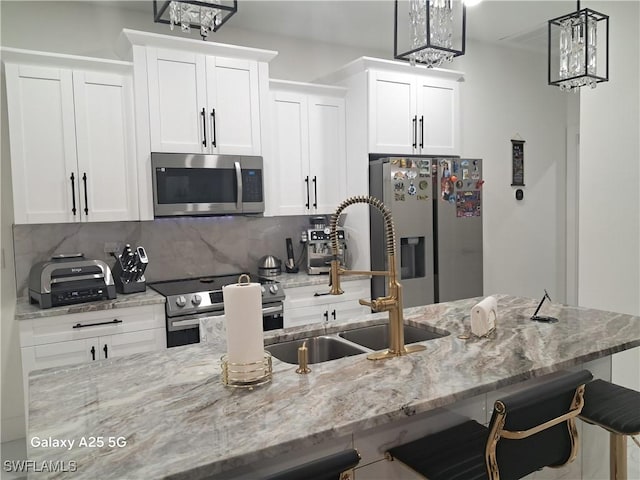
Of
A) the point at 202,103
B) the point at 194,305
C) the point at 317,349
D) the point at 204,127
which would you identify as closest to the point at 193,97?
the point at 202,103

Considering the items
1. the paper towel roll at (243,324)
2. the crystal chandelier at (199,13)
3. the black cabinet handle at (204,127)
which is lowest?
the paper towel roll at (243,324)

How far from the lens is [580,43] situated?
2.20m

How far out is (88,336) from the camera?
293cm

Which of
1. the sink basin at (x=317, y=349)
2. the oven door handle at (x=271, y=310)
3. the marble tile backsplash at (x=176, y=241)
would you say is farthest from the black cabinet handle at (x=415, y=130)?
the sink basin at (x=317, y=349)

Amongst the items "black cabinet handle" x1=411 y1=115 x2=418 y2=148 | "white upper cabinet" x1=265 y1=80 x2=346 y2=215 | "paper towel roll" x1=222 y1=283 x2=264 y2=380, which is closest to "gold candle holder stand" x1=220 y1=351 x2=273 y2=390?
→ "paper towel roll" x1=222 y1=283 x2=264 y2=380

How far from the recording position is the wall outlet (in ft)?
11.6

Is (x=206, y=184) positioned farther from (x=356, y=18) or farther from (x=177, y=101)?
(x=356, y=18)

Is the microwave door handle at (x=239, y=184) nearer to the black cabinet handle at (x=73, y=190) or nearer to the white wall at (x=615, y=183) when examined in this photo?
the black cabinet handle at (x=73, y=190)

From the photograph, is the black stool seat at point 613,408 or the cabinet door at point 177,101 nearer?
the black stool seat at point 613,408

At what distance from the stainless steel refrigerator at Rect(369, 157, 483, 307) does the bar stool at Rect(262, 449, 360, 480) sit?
279 centimetres

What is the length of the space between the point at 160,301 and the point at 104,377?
1.53 meters

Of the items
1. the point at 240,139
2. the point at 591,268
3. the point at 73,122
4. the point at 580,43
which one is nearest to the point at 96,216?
the point at 73,122

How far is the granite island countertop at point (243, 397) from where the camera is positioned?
112 cm

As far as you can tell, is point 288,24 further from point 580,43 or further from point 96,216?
point 580,43
